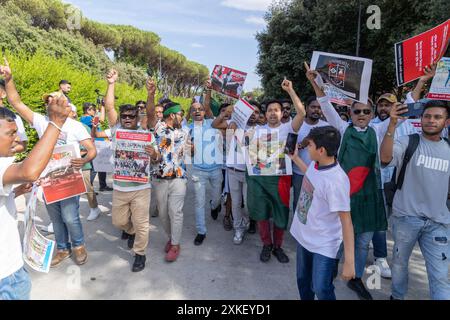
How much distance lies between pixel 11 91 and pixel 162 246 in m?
2.39

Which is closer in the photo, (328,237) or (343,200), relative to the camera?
(343,200)

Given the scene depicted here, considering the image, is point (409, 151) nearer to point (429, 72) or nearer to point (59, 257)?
point (429, 72)

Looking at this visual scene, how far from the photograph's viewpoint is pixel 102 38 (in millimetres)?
34656

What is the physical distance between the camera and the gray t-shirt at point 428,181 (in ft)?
7.47

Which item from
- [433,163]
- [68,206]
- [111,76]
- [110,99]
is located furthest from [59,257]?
[433,163]

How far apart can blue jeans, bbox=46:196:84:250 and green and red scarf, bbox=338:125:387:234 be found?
112 inches

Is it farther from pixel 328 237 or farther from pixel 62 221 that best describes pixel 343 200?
pixel 62 221

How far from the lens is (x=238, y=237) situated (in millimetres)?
3975

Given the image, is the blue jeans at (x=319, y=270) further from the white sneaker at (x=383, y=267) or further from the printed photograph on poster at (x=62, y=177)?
the printed photograph on poster at (x=62, y=177)


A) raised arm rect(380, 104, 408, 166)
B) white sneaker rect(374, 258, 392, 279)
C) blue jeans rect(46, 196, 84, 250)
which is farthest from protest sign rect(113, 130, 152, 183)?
white sneaker rect(374, 258, 392, 279)

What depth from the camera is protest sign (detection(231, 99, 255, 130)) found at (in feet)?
11.2

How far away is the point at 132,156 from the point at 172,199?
0.69 metres

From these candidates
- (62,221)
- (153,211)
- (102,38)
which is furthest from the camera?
(102,38)

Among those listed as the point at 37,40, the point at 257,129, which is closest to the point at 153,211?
the point at 257,129
